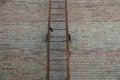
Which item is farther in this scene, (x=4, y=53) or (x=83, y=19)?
(x=83, y=19)

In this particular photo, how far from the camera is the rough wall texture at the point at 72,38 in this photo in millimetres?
8055

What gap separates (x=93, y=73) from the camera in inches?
316

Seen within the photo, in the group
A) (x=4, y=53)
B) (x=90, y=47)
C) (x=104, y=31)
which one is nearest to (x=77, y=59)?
(x=90, y=47)

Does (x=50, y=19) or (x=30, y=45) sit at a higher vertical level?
(x=50, y=19)

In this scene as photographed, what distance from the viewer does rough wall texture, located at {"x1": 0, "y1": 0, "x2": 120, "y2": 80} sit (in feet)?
26.4

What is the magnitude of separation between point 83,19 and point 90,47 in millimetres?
982

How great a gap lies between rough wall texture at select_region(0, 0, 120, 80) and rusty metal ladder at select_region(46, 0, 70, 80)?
0.17m

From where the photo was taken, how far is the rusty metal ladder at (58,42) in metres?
8.01

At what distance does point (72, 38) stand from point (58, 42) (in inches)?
16.7

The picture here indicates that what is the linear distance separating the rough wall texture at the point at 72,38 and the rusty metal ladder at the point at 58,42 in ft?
0.57

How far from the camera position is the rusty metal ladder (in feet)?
26.3

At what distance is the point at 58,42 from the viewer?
336 inches

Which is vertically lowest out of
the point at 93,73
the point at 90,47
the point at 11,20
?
the point at 93,73

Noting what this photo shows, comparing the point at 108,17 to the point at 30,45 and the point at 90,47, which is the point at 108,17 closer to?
→ the point at 90,47
